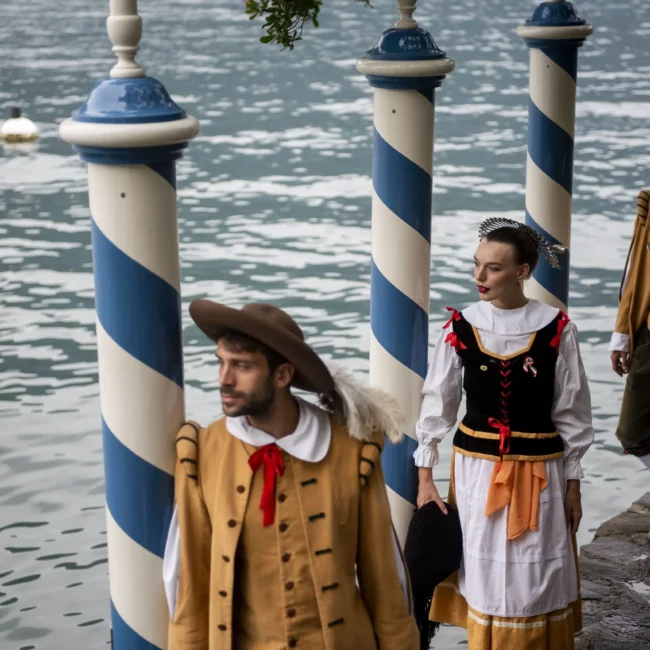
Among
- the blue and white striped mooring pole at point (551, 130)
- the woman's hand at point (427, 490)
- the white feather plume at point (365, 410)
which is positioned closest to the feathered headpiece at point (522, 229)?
the woman's hand at point (427, 490)

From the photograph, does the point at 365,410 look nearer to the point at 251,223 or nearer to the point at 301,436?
the point at 301,436

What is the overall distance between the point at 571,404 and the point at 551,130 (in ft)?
6.48

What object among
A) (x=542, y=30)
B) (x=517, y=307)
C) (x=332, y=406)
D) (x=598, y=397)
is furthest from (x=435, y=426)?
(x=598, y=397)

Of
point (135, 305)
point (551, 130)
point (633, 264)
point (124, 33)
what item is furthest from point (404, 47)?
point (135, 305)

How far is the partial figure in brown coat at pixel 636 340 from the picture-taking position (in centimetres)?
458

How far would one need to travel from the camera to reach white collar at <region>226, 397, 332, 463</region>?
2766 millimetres

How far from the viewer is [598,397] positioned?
739 centimetres

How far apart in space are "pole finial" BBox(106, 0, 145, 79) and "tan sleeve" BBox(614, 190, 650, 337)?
7.69 feet

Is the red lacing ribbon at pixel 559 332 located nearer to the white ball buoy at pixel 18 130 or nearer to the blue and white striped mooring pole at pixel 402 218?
the blue and white striped mooring pole at pixel 402 218

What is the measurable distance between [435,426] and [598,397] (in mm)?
3744

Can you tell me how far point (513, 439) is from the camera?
376cm

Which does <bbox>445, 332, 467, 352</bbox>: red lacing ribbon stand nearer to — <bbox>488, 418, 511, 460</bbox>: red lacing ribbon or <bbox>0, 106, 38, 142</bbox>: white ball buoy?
<bbox>488, 418, 511, 460</bbox>: red lacing ribbon

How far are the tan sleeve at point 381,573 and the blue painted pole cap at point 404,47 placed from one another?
1.80 meters

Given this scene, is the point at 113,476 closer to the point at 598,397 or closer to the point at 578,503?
the point at 578,503
